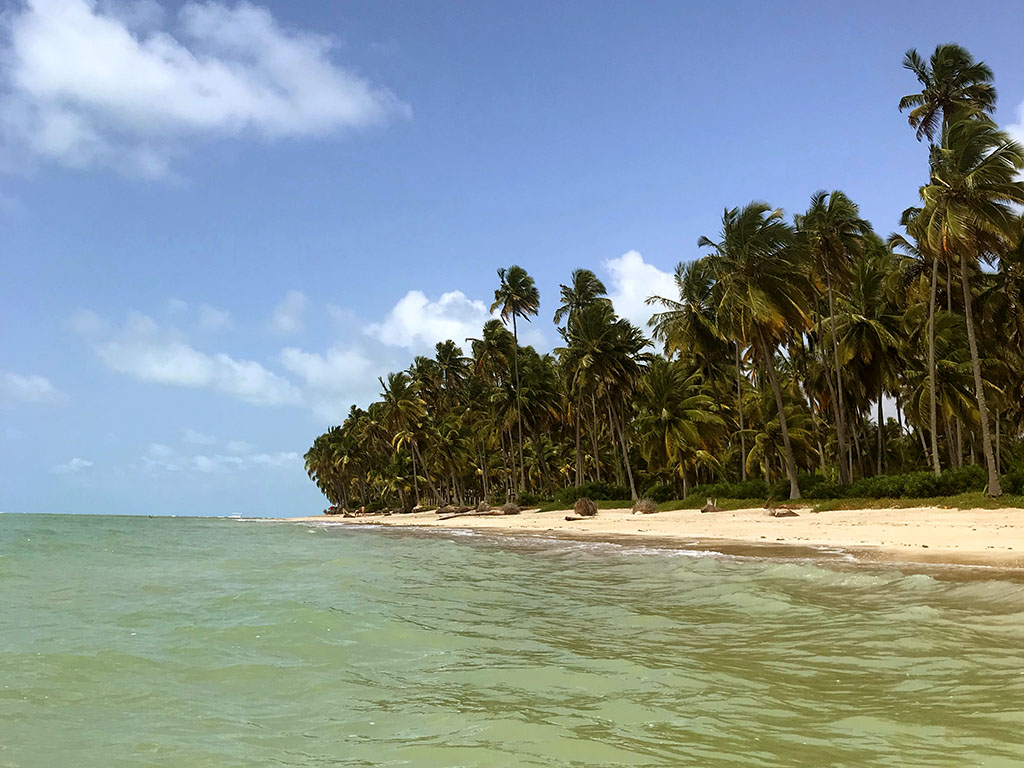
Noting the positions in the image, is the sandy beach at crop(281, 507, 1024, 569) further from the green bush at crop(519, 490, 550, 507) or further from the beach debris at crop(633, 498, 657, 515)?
the green bush at crop(519, 490, 550, 507)

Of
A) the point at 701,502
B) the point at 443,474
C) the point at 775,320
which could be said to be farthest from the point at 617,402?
the point at 443,474

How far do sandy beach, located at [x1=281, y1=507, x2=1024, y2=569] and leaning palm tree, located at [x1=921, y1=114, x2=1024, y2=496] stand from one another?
4651mm

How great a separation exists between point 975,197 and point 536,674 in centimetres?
2636

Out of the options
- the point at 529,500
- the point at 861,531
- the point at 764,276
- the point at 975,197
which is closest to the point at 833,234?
the point at 764,276

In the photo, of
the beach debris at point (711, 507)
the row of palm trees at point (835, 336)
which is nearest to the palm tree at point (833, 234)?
the row of palm trees at point (835, 336)

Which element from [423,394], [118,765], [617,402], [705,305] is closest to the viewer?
[118,765]

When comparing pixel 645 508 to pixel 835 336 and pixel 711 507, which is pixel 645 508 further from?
pixel 835 336

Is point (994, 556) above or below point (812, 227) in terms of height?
below

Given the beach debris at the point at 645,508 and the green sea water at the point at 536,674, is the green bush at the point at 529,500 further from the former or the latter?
the green sea water at the point at 536,674

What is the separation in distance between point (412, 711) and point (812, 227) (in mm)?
35430

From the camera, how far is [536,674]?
22.4 ft

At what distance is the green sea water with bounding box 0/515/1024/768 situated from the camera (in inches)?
182

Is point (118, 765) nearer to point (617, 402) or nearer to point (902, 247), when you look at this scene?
point (902, 247)

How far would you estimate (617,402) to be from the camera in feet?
174
